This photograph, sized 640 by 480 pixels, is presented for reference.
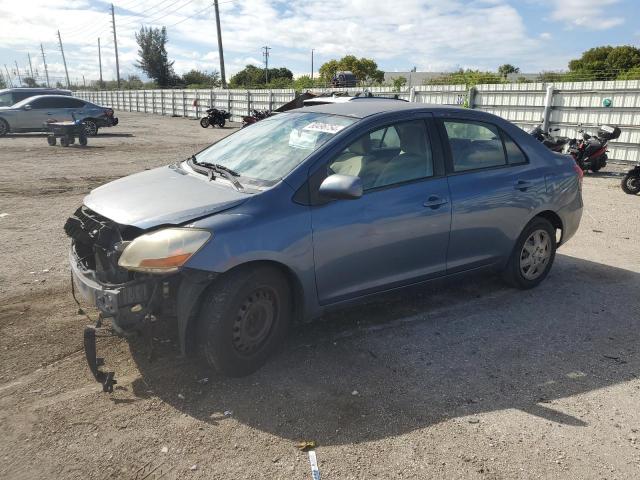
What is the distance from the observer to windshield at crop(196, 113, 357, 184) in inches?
145

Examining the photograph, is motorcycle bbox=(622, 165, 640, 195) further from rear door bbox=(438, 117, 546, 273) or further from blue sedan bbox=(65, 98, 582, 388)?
rear door bbox=(438, 117, 546, 273)

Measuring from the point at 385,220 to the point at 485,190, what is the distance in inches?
44.9

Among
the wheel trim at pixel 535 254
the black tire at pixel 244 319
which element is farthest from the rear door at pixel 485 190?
the black tire at pixel 244 319

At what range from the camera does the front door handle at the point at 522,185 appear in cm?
461

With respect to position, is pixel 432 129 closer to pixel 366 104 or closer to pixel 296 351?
pixel 366 104

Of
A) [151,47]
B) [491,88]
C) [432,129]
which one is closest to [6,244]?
[432,129]

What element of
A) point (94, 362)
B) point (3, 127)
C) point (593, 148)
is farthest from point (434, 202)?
point (3, 127)

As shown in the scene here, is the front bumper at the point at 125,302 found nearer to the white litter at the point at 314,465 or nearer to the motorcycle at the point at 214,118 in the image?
the white litter at the point at 314,465

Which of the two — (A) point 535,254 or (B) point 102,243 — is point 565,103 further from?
(B) point 102,243

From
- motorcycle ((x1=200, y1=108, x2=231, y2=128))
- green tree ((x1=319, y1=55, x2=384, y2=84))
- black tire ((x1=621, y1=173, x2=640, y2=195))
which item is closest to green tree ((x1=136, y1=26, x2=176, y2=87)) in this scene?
green tree ((x1=319, y1=55, x2=384, y2=84))

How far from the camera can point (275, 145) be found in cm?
398

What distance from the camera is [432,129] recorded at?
421 centimetres

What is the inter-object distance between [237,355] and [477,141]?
2.75 metres

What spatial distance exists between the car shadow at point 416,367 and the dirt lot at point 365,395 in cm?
1
